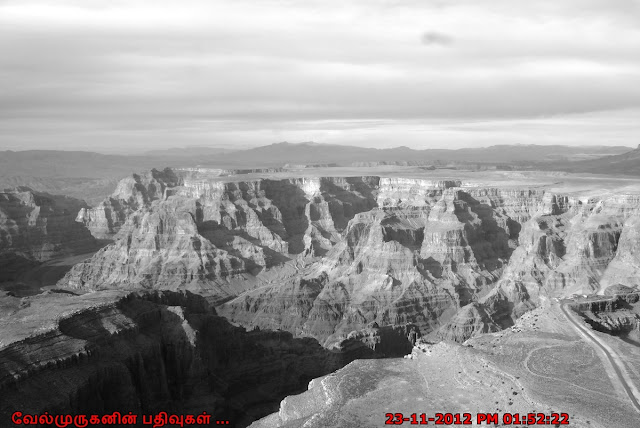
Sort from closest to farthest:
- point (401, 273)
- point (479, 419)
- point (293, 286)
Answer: point (479, 419) → point (401, 273) → point (293, 286)

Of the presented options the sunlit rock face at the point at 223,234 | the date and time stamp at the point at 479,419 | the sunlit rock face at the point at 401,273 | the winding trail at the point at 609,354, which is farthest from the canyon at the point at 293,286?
the date and time stamp at the point at 479,419

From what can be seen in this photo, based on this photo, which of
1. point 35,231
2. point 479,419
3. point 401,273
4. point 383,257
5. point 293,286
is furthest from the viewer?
point 35,231

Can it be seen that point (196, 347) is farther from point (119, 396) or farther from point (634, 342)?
point (634, 342)

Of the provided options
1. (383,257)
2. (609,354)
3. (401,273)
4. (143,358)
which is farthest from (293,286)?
(609,354)

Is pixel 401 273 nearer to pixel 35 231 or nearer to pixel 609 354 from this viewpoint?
pixel 609 354

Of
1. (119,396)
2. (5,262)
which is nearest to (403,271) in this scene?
(119,396)

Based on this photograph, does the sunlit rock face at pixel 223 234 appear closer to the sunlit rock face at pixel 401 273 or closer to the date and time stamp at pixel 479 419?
the sunlit rock face at pixel 401 273
